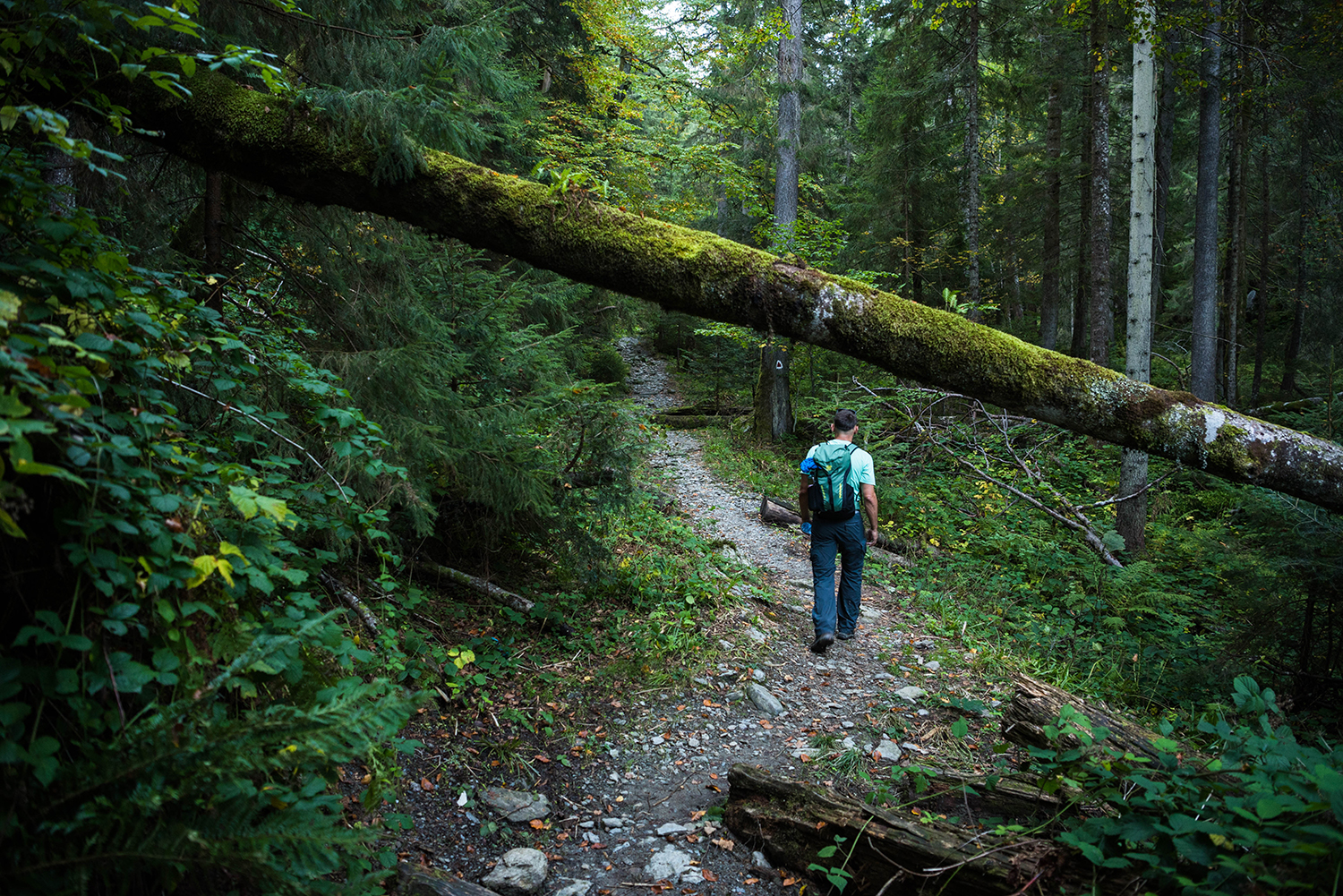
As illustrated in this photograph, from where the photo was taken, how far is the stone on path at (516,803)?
3.70 metres

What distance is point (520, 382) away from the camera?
5.85 m

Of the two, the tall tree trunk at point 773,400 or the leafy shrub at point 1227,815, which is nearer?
the leafy shrub at point 1227,815

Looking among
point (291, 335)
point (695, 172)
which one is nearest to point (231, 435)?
point (291, 335)

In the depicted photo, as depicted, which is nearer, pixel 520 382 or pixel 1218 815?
pixel 1218 815

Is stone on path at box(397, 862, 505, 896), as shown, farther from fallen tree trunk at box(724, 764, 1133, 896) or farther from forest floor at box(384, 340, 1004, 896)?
fallen tree trunk at box(724, 764, 1133, 896)

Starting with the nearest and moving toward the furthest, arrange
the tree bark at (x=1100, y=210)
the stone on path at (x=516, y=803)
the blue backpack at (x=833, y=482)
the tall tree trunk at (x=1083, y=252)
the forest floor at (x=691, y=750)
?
1. the forest floor at (x=691, y=750)
2. the stone on path at (x=516, y=803)
3. the blue backpack at (x=833, y=482)
4. the tree bark at (x=1100, y=210)
5. the tall tree trunk at (x=1083, y=252)

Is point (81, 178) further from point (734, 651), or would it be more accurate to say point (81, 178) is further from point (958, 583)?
point (958, 583)

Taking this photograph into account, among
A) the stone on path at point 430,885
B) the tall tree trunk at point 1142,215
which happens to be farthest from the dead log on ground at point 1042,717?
the tall tree trunk at point 1142,215

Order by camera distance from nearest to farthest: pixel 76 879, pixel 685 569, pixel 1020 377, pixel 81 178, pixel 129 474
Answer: pixel 76 879
pixel 129 474
pixel 1020 377
pixel 81 178
pixel 685 569

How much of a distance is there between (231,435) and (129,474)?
4.37ft

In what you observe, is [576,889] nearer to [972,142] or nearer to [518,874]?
[518,874]

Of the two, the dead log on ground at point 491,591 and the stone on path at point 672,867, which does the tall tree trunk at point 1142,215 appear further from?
the stone on path at point 672,867

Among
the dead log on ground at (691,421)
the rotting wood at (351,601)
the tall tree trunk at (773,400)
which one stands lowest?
the rotting wood at (351,601)

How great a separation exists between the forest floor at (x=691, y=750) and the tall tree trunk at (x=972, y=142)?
10.1 m
